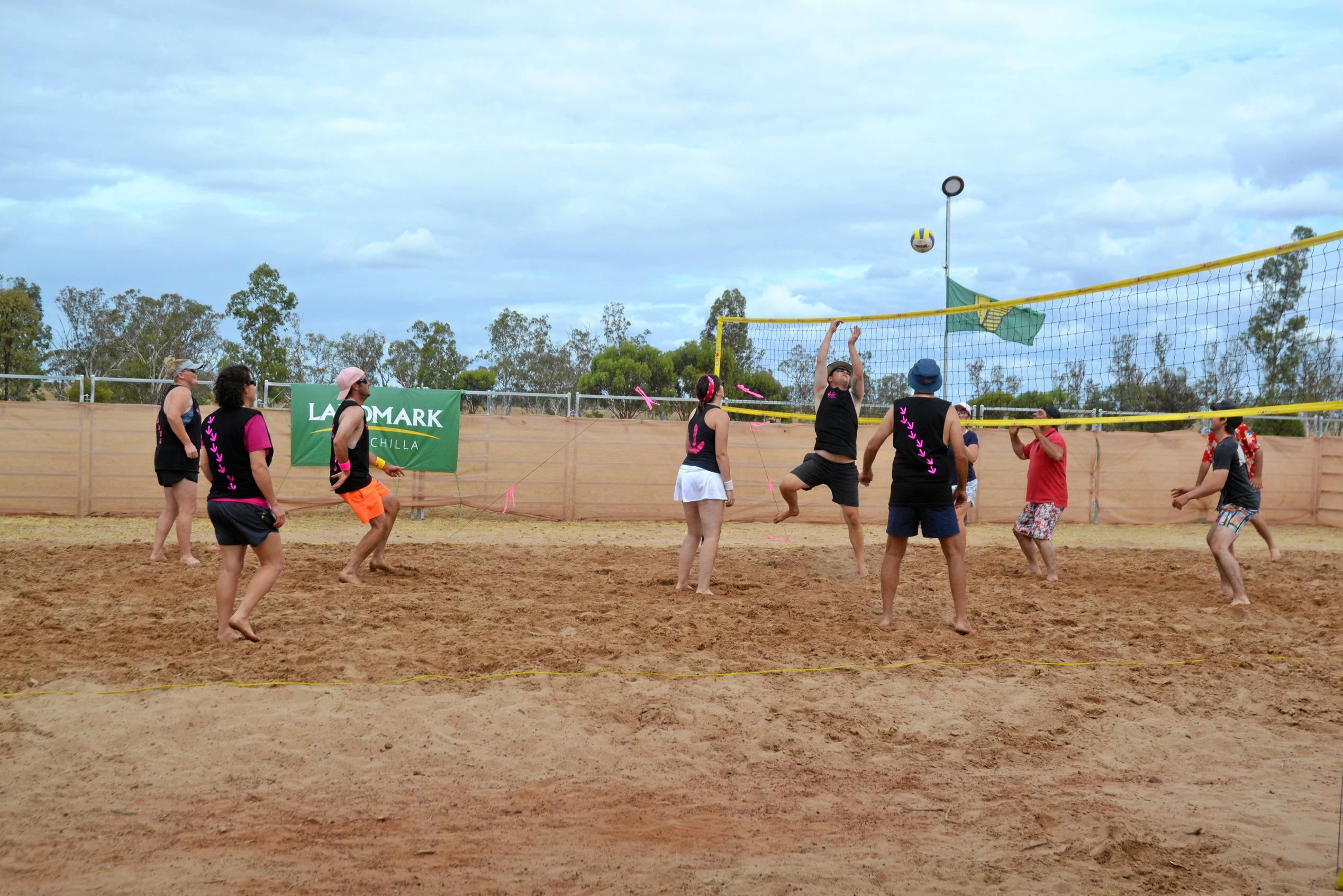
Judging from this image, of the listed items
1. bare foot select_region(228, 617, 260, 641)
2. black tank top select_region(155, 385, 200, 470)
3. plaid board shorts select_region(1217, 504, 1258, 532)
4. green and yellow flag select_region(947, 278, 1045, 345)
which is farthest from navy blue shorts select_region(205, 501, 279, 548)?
plaid board shorts select_region(1217, 504, 1258, 532)

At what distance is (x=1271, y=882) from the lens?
9.53 feet

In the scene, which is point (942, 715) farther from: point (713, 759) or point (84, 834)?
point (84, 834)

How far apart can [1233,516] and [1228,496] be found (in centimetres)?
19

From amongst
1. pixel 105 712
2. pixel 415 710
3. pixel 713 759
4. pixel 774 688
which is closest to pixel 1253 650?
pixel 774 688

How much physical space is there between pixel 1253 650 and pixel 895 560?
2.25 meters

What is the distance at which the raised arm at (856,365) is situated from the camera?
7.57m

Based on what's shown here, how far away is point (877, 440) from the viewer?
20.5ft

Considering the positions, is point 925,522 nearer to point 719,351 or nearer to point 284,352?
point 719,351

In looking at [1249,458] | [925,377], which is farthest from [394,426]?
[1249,458]

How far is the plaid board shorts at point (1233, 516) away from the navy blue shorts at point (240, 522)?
6.68 m

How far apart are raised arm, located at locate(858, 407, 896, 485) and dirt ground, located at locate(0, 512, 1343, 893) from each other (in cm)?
102

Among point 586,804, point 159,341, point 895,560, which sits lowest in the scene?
point 586,804

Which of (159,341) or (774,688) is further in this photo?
(159,341)

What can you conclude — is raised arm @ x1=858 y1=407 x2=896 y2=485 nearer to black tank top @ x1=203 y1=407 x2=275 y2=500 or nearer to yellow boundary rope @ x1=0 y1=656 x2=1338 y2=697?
yellow boundary rope @ x1=0 y1=656 x2=1338 y2=697
